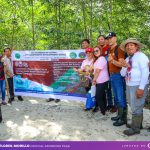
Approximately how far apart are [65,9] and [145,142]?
10.2 meters

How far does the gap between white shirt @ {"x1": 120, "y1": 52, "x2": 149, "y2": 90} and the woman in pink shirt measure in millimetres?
1051

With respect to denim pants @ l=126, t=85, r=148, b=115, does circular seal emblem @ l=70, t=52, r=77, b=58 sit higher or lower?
higher

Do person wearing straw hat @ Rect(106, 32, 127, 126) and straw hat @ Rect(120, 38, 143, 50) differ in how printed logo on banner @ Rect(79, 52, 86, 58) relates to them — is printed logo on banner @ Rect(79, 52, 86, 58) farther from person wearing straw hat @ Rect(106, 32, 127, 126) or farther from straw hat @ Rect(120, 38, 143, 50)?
straw hat @ Rect(120, 38, 143, 50)

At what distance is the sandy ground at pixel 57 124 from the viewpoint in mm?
4906

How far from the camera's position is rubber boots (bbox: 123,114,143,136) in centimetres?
490

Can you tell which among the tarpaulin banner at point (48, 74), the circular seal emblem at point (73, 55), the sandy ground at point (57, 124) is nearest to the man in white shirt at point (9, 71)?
the tarpaulin banner at point (48, 74)

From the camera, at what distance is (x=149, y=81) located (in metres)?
5.10

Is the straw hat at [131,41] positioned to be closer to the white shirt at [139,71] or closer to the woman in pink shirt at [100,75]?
the white shirt at [139,71]

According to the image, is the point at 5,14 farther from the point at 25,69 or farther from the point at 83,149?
the point at 83,149

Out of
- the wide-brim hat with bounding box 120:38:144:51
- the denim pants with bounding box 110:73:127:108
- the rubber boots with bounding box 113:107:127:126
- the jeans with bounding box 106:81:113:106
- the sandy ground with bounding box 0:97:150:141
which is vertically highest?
the wide-brim hat with bounding box 120:38:144:51

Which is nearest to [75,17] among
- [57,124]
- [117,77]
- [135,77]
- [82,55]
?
[82,55]

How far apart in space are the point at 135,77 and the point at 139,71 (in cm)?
13

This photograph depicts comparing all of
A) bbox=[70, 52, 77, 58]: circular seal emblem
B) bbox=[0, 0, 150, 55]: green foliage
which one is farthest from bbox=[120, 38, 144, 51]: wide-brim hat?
bbox=[0, 0, 150, 55]: green foliage

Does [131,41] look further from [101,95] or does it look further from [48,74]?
[48,74]
